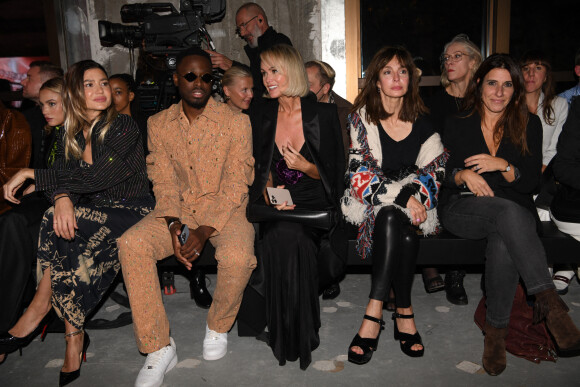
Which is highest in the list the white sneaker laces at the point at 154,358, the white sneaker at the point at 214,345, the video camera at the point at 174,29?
the video camera at the point at 174,29

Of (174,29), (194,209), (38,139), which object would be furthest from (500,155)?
(38,139)

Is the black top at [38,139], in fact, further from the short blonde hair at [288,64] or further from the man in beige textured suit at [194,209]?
the short blonde hair at [288,64]

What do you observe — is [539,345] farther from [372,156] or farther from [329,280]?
[372,156]

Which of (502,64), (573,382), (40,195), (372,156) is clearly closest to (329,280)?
(372,156)

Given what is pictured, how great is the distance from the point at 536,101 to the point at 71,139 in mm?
3316

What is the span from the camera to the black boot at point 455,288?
2.91 m

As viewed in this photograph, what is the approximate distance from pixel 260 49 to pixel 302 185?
1.86 metres

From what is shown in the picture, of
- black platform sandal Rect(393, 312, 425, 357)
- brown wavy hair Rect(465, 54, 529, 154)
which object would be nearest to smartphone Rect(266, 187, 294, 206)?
black platform sandal Rect(393, 312, 425, 357)

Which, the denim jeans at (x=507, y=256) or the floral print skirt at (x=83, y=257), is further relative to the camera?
the floral print skirt at (x=83, y=257)

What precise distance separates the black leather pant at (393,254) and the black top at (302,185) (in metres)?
0.41

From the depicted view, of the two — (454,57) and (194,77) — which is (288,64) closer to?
(194,77)

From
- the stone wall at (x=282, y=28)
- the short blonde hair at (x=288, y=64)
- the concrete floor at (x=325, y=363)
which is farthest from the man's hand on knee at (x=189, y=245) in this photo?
the stone wall at (x=282, y=28)

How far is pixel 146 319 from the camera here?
2203 millimetres

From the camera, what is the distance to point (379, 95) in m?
2.66
